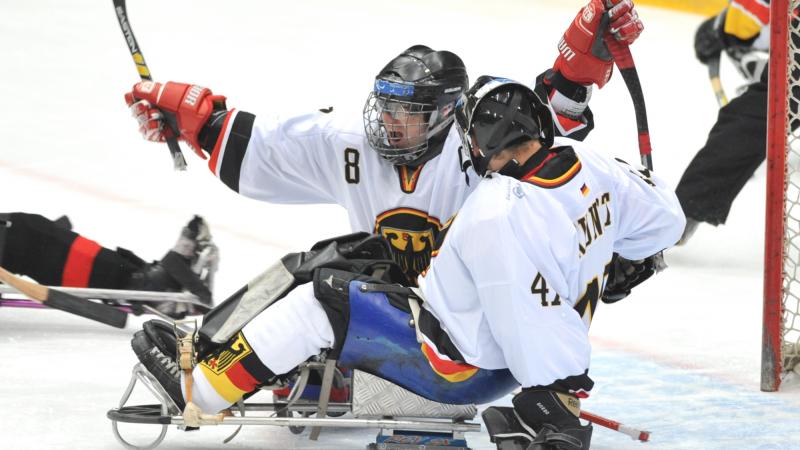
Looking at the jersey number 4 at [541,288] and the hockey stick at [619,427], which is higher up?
the jersey number 4 at [541,288]

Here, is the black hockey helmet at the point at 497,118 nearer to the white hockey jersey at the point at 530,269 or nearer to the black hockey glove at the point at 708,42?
the white hockey jersey at the point at 530,269

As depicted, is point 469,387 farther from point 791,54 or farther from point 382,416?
point 791,54

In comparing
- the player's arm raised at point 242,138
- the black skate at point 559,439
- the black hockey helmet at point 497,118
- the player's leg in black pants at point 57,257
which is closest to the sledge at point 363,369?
the black skate at point 559,439

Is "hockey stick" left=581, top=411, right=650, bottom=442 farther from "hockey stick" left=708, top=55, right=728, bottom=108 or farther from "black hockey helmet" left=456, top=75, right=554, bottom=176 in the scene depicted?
"hockey stick" left=708, top=55, right=728, bottom=108

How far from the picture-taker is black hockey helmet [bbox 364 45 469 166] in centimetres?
318

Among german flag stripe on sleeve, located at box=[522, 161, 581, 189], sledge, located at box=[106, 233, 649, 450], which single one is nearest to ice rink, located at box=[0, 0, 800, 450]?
sledge, located at box=[106, 233, 649, 450]

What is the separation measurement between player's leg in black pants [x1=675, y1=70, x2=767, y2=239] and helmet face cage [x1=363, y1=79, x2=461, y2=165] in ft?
6.68

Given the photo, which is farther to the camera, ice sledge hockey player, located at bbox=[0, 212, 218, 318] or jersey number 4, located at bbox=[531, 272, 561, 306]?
ice sledge hockey player, located at bbox=[0, 212, 218, 318]

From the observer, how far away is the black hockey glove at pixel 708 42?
20.5 feet

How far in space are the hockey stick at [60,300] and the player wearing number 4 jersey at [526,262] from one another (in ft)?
4.06

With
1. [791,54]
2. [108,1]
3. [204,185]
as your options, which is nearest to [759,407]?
[791,54]

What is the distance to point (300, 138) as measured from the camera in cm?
344

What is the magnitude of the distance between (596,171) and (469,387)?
54 cm

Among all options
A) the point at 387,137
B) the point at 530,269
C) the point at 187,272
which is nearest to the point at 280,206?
the point at 187,272
